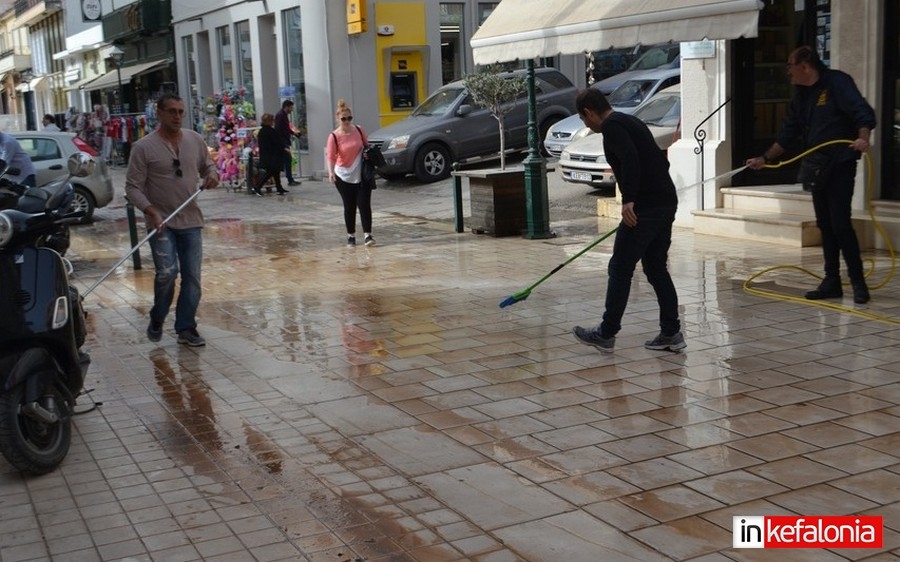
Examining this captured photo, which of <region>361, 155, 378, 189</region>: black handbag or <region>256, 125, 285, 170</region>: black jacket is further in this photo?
<region>256, 125, 285, 170</region>: black jacket

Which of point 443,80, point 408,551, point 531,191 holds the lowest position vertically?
point 408,551

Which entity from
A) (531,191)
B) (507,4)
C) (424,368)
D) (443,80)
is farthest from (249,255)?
(443,80)

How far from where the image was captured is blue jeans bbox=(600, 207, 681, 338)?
7.09 metres

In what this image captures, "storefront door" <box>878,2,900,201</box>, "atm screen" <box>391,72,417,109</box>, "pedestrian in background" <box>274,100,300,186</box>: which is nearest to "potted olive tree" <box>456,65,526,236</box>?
"storefront door" <box>878,2,900,201</box>

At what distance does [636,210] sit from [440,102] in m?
14.6

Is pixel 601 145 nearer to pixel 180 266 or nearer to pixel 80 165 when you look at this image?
pixel 180 266

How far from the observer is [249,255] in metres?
13.3

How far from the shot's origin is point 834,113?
8.18 m

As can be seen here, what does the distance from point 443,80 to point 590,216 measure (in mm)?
11475

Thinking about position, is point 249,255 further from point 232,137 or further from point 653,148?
point 232,137

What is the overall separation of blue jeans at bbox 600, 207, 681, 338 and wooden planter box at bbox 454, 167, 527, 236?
5.89 meters

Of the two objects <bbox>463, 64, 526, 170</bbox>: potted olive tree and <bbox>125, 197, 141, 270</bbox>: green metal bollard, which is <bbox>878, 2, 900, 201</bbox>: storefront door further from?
<bbox>463, 64, 526, 170</bbox>: potted olive tree

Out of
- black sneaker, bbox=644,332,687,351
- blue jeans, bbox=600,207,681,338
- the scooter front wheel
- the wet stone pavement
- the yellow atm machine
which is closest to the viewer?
the wet stone pavement

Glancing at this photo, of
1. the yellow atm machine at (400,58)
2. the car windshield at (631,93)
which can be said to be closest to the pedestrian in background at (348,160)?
the car windshield at (631,93)
